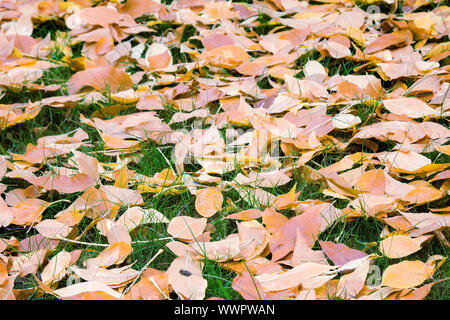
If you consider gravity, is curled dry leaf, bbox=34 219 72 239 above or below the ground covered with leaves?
below

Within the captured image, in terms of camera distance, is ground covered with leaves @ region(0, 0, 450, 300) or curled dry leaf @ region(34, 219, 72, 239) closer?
ground covered with leaves @ region(0, 0, 450, 300)

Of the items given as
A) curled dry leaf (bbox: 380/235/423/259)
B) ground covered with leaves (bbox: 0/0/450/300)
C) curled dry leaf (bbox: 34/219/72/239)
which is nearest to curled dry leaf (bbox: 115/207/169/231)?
ground covered with leaves (bbox: 0/0/450/300)

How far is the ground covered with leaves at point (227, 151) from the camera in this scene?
119 centimetres

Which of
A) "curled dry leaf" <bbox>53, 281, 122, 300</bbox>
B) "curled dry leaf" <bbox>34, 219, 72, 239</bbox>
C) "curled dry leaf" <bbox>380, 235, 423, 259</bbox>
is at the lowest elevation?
"curled dry leaf" <bbox>34, 219, 72, 239</bbox>

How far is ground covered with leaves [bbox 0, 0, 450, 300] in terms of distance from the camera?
1.19 meters

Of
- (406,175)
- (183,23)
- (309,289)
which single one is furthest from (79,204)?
(183,23)

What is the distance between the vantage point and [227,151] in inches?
61.7


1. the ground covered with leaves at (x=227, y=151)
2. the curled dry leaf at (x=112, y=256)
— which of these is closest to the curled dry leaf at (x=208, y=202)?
the ground covered with leaves at (x=227, y=151)

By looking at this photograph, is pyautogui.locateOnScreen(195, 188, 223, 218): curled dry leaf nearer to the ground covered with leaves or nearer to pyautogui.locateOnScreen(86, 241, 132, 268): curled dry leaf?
the ground covered with leaves

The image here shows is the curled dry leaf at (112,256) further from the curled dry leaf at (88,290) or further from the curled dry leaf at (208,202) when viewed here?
the curled dry leaf at (208,202)

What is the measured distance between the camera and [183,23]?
7.45ft

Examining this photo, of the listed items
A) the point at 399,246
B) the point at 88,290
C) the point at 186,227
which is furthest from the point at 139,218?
the point at 399,246

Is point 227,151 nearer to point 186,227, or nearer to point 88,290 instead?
point 186,227
